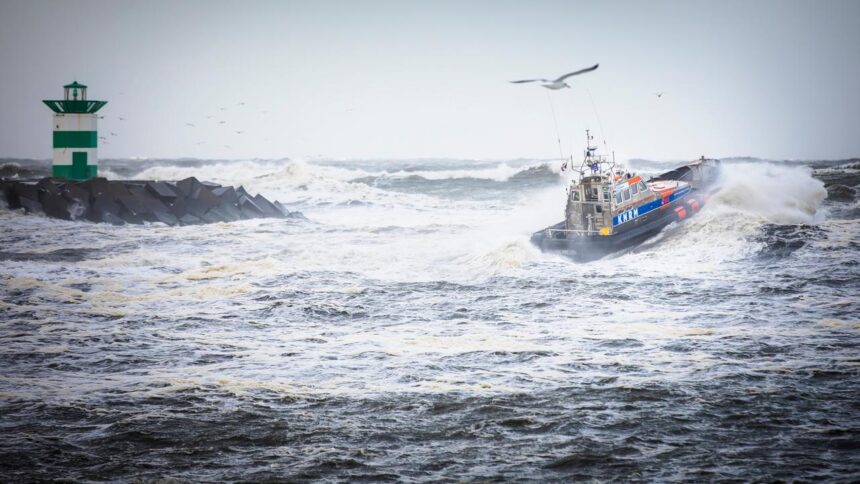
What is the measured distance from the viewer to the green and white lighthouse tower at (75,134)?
2466 cm

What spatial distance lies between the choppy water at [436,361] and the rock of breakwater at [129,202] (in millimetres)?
5583

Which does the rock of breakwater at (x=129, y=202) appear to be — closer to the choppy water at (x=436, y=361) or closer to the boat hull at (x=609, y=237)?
the choppy water at (x=436, y=361)

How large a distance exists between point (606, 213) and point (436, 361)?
9.43 metres

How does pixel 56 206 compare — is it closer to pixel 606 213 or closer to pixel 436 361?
pixel 606 213

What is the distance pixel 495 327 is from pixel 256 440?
442cm

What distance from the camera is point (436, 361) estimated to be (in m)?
8.11

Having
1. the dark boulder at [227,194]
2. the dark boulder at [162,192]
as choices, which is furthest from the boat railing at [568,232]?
the dark boulder at [162,192]

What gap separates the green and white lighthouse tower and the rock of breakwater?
0.98 m

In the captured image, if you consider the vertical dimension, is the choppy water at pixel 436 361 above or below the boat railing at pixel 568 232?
below

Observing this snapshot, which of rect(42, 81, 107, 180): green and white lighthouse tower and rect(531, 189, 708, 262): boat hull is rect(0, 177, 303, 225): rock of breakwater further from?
rect(531, 189, 708, 262): boat hull

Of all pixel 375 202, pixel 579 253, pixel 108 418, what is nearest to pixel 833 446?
pixel 108 418

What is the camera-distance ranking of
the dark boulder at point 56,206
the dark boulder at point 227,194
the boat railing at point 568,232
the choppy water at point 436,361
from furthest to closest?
the dark boulder at point 227,194, the dark boulder at point 56,206, the boat railing at point 568,232, the choppy water at point 436,361

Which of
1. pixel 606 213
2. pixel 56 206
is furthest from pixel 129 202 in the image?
pixel 606 213

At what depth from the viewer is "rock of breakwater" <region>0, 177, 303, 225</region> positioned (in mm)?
22500
